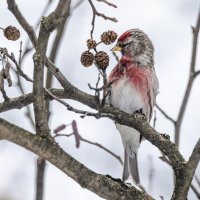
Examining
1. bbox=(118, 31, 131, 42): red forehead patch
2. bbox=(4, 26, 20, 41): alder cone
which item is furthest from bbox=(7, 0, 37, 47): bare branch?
bbox=(118, 31, 131, 42): red forehead patch

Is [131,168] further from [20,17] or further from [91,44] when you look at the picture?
[20,17]

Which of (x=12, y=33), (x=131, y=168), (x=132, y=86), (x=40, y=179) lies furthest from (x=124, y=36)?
(x=12, y=33)

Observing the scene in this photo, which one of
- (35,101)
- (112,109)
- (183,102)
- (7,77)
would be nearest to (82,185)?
(35,101)

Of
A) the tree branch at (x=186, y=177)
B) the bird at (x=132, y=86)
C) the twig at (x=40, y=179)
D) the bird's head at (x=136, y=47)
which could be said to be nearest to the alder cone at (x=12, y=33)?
the twig at (x=40, y=179)

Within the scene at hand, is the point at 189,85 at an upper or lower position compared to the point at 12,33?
upper

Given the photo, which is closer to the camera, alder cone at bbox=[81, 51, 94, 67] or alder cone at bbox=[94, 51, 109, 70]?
A: alder cone at bbox=[94, 51, 109, 70]

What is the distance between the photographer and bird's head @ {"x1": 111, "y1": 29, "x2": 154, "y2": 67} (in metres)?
4.57

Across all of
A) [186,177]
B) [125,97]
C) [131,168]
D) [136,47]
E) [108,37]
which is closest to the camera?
[186,177]

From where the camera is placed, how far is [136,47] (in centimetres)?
473

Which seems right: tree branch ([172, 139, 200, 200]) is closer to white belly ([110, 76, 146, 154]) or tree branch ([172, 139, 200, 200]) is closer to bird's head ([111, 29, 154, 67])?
white belly ([110, 76, 146, 154])

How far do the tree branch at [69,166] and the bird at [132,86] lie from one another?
75.4 inches

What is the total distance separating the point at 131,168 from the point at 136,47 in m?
1.10

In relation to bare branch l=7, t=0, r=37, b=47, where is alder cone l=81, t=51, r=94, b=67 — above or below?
above

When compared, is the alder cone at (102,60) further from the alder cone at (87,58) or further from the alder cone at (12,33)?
the alder cone at (12,33)
